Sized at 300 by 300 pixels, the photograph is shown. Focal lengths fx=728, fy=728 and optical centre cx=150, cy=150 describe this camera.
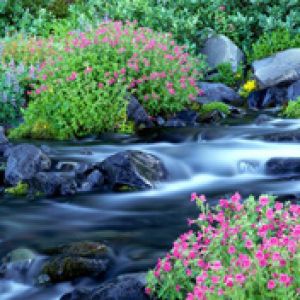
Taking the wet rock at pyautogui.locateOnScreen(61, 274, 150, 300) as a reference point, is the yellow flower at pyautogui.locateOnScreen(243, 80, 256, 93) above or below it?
above

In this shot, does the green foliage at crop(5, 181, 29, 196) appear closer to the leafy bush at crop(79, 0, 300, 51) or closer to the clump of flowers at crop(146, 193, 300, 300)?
the clump of flowers at crop(146, 193, 300, 300)

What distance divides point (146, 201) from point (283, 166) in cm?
217

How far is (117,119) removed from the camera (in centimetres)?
1307

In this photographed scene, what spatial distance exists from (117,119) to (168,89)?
4.01 ft

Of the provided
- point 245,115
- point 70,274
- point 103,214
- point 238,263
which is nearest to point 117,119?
point 245,115

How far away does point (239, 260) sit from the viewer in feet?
13.2

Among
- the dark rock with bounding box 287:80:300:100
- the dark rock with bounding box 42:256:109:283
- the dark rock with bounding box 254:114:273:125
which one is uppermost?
the dark rock with bounding box 287:80:300:100

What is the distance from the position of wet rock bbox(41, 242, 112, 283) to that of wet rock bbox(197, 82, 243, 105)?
949cm

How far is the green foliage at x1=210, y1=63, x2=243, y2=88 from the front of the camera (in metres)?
17.9

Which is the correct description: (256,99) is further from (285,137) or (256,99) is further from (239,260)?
(239,260)

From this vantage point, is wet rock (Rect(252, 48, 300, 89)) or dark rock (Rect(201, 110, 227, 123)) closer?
dark rock (Rect(201, 110, 227, 123))

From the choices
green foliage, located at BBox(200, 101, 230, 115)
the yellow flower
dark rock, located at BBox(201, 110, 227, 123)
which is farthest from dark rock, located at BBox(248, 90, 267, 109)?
→ dark rock, located at BBox(201, 110, 227, 123)

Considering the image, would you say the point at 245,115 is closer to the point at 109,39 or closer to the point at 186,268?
the point at 109,39

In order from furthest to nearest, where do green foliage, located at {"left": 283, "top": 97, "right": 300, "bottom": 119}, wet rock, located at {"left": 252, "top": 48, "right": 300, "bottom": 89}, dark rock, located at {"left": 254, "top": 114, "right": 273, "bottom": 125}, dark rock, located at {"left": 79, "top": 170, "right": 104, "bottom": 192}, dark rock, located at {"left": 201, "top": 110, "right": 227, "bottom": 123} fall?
wet rock, located at {"left": 252, "top": 48, "right": 300, "bottom": 89}, green foliage, located at {"left": 283, "top": 97, "right": 300, "bottom": 119}, dark rock, located at {"left": 201, "top": 110, "right": 227, "bottom": 123}, dark rock, located at {"left": 254, "top": 114, "right": 273, "bottom": 125}, dark rock, located at {"left": 79, "top": 170, "right": 104, "bottom": 192}
